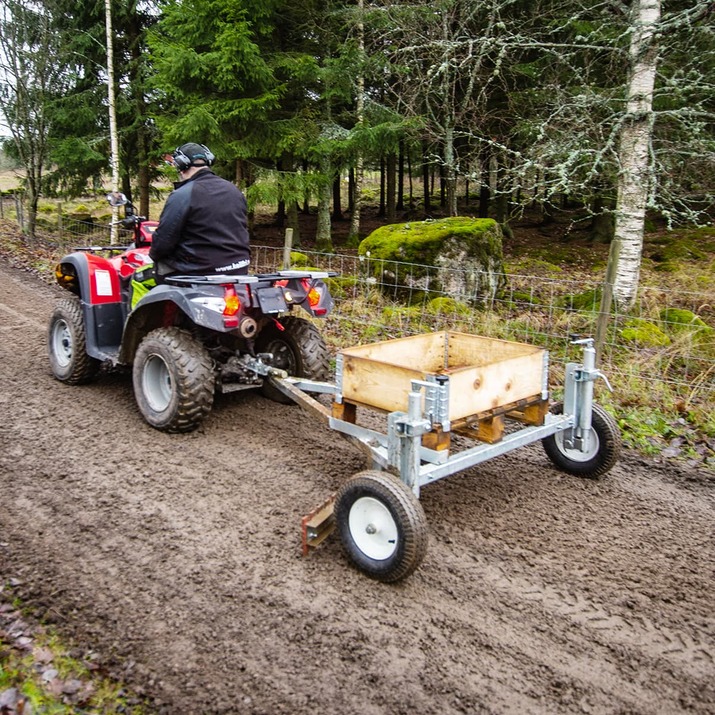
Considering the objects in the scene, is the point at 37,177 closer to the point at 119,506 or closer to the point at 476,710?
the point at 119,506

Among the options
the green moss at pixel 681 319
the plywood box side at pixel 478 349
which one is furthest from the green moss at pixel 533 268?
the plywood box side at pixel 478 349

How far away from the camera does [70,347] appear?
5965 millimetres

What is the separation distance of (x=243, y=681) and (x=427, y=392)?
1563 mm

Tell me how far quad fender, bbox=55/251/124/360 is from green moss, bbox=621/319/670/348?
15.6 feet

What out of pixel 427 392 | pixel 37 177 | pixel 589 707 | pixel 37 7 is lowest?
pixel 589 707

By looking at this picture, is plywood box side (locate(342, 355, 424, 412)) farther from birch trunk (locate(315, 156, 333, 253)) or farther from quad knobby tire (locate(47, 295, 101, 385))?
birch trunk (locate(315, 156, 333, 253))

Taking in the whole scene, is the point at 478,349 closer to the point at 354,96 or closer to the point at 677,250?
the point at 354,96

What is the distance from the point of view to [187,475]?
432 cm

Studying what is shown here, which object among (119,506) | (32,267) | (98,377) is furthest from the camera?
(32,267)

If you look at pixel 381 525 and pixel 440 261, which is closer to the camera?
pixel 381 525

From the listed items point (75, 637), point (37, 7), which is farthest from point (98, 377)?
point (37, 7)

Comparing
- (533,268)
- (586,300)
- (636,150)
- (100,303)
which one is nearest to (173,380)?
(100,303)

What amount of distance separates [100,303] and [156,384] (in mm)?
1041

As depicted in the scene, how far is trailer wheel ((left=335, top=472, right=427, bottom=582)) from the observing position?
306 centimetres
